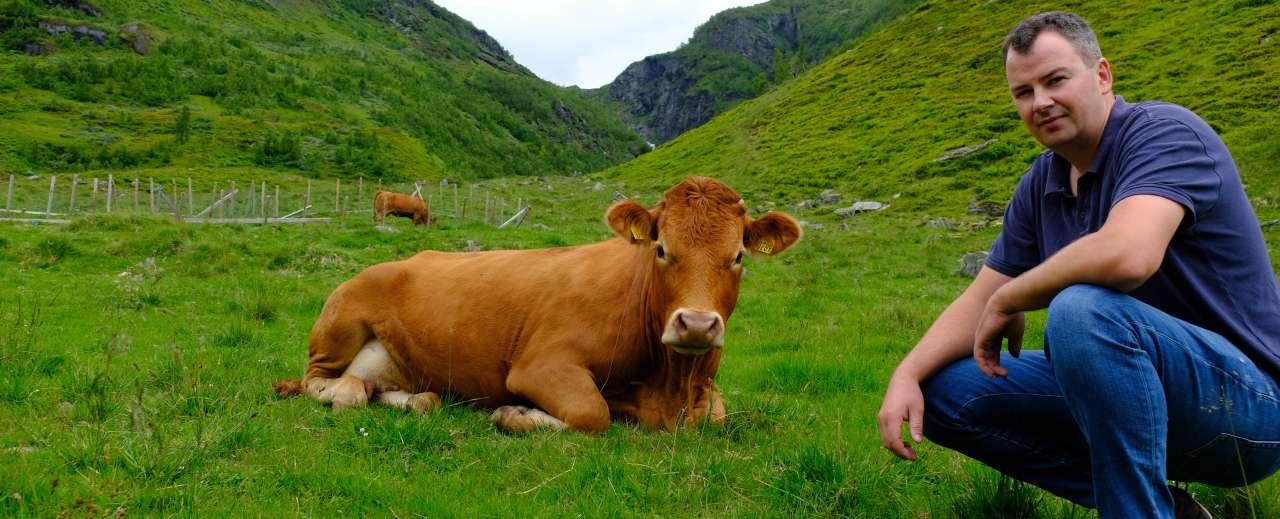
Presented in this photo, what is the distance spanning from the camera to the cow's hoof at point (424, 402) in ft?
18.5

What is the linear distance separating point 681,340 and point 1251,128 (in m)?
29.8

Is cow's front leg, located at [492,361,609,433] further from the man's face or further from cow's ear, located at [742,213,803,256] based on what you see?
the man's face

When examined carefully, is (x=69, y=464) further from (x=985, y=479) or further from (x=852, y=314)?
(x=852, y=314)

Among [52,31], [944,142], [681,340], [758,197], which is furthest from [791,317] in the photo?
[52,31]

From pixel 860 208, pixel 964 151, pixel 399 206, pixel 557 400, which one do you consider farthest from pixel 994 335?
pixel 964 151

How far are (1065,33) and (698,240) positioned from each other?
242 cm

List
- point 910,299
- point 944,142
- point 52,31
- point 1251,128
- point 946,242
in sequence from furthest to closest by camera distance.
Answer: point 52,31, point 944,142, point 1251,128, point 946,242, point 910,299

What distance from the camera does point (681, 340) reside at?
169 inches

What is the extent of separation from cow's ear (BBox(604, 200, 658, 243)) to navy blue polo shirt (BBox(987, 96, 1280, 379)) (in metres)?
2.82

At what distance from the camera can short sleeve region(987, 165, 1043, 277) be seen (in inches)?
137

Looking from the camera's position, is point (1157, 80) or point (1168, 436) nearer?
point (1168, 436)

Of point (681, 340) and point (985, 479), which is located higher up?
point (681, 340)

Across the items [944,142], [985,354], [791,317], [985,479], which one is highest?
[944,142]

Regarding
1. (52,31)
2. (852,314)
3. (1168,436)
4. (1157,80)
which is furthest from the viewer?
(52,31)
